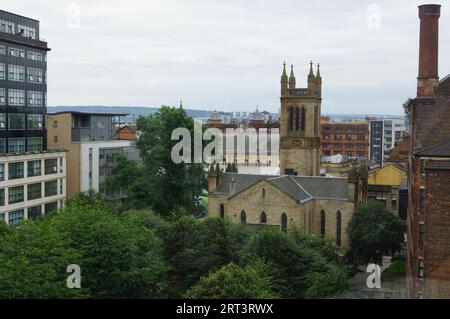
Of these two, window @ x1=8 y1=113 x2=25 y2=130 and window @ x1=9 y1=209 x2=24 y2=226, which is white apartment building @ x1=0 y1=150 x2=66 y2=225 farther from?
window @ x1=8 y1=113 x2=25 y2=130

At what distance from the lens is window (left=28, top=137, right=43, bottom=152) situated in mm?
68562

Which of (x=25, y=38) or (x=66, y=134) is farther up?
(x=25, y=38)

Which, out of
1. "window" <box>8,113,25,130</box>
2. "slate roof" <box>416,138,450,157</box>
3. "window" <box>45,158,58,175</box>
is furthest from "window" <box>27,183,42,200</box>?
"slate roof" <box>416,138,450,157</box>

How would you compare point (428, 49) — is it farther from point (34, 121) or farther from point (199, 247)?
point (34, 121)

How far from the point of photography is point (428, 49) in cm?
3812

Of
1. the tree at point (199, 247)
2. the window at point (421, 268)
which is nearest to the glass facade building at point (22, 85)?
the tree at point (199, 247)

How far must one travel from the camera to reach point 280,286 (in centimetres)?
3469

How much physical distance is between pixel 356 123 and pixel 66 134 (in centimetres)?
11565

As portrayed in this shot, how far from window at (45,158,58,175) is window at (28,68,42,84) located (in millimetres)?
9615

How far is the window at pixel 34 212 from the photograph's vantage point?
208 feet

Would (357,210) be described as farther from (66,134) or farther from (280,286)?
(66,134)
